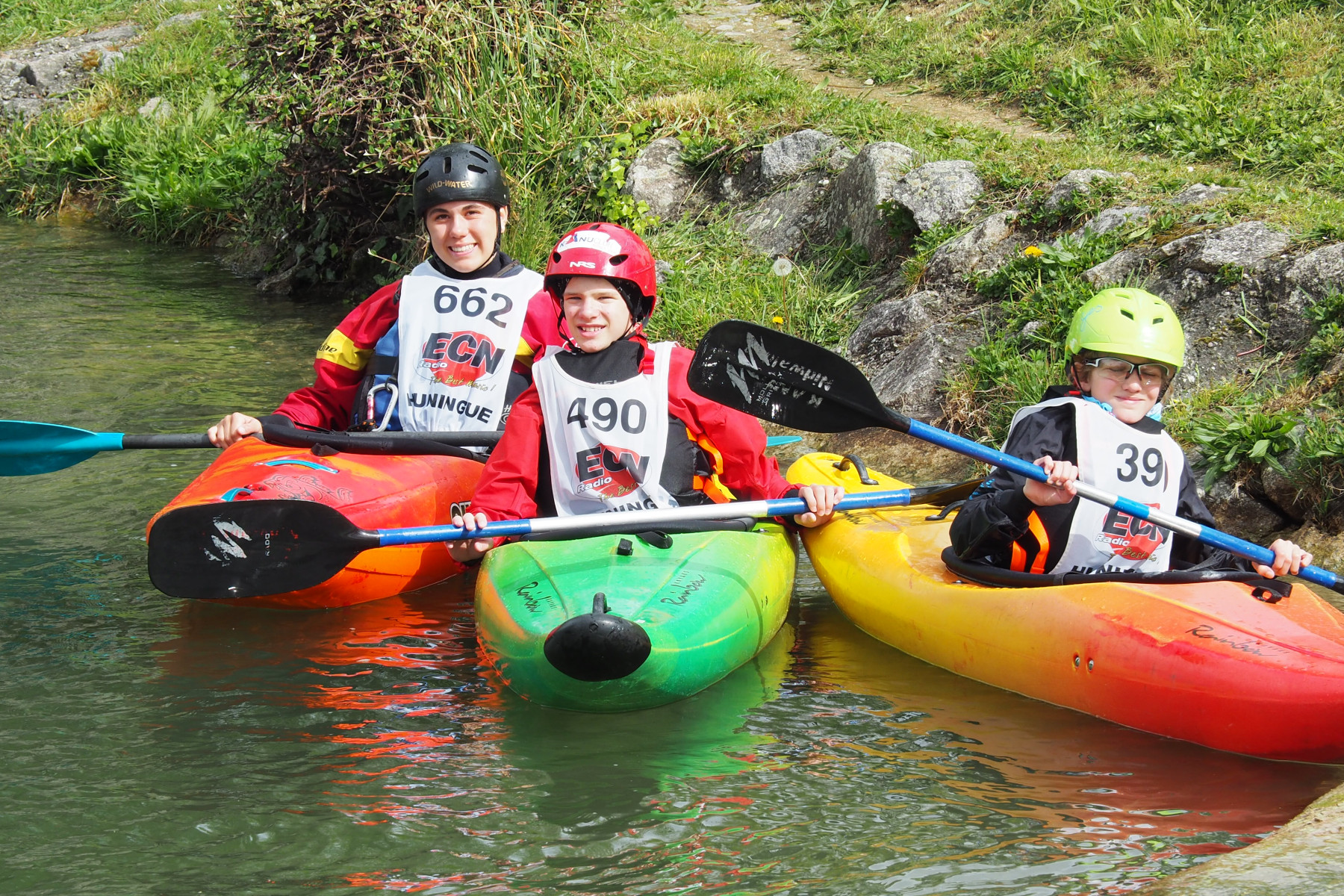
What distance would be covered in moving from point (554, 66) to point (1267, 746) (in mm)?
7029

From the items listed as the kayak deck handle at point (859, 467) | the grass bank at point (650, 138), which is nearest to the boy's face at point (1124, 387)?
the kayak deck handle at point (859, 467)

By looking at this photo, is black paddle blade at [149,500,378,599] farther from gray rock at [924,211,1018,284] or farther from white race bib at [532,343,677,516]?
gray rock at [924,211,1018,284]

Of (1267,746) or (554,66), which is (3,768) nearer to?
(1267,746)

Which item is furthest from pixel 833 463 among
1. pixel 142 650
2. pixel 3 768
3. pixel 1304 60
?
pixel 1304 60

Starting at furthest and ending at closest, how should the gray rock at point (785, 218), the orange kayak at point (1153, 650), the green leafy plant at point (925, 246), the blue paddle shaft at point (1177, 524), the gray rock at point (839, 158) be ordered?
the gray rock at point (839, 158) → the gray rock at point (785, 218) → the green leafy plant at point (925, 246) → the blue paddle shaft at point (1177, 524) → the orange kayak at point (1153, 650)

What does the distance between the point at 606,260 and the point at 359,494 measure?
1.28 metres

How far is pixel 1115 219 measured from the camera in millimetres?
6559

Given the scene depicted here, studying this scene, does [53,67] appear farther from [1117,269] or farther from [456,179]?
[1117,269]

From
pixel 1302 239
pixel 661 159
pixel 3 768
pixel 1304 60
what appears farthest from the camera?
pixel 661 159

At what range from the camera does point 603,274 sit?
4.28m

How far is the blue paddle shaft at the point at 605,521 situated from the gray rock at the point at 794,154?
4390mm

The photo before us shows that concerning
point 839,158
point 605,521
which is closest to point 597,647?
point 605,521

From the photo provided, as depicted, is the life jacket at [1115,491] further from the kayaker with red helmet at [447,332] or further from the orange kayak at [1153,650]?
the kayaker with red helmet at [447,332]

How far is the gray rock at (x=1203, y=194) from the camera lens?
6473 mm
